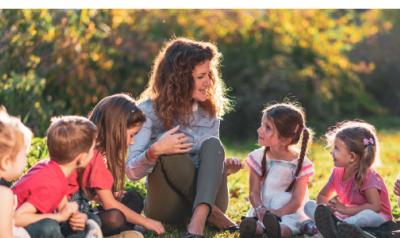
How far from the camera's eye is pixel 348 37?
53.8 ft

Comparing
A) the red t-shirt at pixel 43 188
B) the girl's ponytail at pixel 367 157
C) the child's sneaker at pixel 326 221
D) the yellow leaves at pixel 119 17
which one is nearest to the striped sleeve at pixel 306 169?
the girl's ponytail at pixel 367 157

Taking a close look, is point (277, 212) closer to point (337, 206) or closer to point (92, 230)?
point (337, 206)

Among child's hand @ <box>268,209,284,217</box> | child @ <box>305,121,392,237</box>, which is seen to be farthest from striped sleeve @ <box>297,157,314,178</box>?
child's hand @ <box>268,209,284,217</box>

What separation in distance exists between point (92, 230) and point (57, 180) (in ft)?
1.08

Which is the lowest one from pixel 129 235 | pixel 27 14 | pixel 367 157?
pixel 129 235

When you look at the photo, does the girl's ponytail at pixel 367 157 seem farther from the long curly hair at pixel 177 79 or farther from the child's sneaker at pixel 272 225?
the long curly hair at pixel 177 79

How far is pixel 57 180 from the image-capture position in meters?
4.64

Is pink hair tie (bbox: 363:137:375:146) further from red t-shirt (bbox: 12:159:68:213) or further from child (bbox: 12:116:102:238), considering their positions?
red t-shirt (bbox: 12:159:68:213)

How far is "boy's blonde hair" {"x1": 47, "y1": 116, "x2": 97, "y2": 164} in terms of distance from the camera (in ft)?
15.3

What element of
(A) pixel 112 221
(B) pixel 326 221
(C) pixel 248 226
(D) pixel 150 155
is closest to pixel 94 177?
(A) pixel 112 221

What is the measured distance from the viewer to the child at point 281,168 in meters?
5.76

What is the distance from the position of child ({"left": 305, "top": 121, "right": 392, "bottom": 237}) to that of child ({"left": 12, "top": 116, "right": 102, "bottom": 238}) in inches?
63.5

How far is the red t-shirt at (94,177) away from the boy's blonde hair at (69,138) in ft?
0.85
